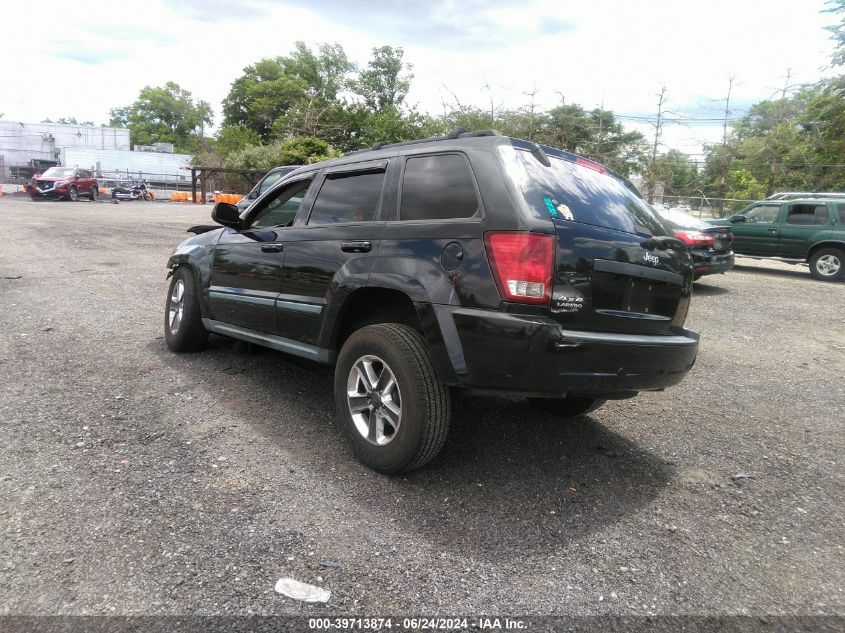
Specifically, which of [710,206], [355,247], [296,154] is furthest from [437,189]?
[710,206]

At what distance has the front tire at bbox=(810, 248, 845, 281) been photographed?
41.4 feet

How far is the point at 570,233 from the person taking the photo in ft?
9.29

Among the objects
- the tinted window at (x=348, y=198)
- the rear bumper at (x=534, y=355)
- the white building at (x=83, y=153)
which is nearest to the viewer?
the rear bumper at (x=534, y=355)

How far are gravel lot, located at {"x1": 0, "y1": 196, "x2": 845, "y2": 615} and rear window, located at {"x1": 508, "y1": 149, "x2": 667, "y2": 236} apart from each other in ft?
4.69

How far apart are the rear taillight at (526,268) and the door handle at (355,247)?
3.04 feet

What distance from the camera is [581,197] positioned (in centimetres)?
315

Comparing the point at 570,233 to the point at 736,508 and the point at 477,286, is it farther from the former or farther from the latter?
the point at 736,508

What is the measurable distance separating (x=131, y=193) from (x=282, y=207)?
128 feet

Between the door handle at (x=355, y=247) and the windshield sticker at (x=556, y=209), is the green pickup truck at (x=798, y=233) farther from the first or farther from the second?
the door handle at (x=355, y=247)

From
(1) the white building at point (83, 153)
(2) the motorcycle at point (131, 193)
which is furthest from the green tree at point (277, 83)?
(2) the motorcycle at point (131, 193)

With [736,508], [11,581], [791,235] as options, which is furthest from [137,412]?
[791,235]

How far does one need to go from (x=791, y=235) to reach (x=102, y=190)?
3888 cm

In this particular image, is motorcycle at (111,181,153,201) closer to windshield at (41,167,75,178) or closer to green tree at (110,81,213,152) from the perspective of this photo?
windshield at (41,167,75,178)

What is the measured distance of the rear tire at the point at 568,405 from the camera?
386 cm
